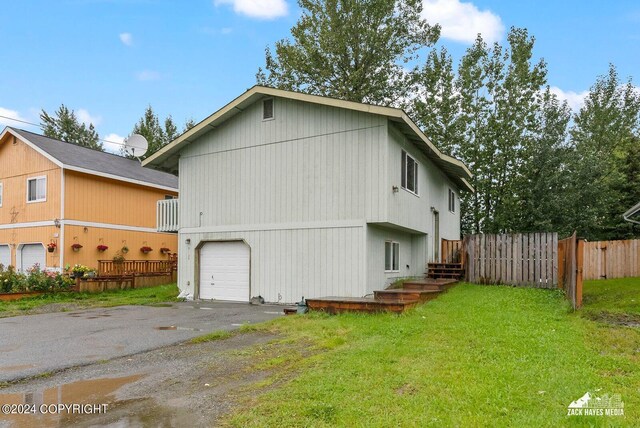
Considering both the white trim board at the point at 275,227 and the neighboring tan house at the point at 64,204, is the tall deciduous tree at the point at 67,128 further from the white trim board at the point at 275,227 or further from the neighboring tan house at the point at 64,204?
the white trim board at the point at 275,227

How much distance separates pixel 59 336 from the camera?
8312 millimetres

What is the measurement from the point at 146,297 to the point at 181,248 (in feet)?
7.47

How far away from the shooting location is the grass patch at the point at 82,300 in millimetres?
12617

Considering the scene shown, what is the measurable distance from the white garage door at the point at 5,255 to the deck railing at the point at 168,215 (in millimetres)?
9242

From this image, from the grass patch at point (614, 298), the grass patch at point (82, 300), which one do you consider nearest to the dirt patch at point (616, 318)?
the grass patch at point (614, 298)

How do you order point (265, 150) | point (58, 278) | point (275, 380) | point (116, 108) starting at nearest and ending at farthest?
point (275, 380) < point (265, 150) < point (58, 278) < point (116, 108)

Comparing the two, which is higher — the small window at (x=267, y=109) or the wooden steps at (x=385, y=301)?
the small window at (x=267, y=109)

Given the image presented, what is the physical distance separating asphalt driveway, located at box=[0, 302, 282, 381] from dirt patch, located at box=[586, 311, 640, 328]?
268 inches

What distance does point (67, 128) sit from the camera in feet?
142

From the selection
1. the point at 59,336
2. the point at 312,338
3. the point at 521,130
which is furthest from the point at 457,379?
the point at 521,130

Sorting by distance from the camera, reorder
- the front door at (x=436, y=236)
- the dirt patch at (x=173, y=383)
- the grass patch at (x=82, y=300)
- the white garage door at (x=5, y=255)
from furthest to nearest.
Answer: the white garage door at (x=5, y=255)
the front door at (x=436, y=236)
the grass patch at (x=82, y=300)
the dirt patch at (x=173, y=383)

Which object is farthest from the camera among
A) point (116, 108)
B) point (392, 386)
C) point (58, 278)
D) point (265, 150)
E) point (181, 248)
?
point (116, 108)

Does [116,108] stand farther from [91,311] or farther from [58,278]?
[91,311]

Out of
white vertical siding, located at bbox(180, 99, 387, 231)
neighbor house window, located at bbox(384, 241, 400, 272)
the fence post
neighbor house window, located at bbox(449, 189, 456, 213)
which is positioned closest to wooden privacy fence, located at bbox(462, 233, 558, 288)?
neighbor house window, located at bbox(384, 241, 400, 272)
